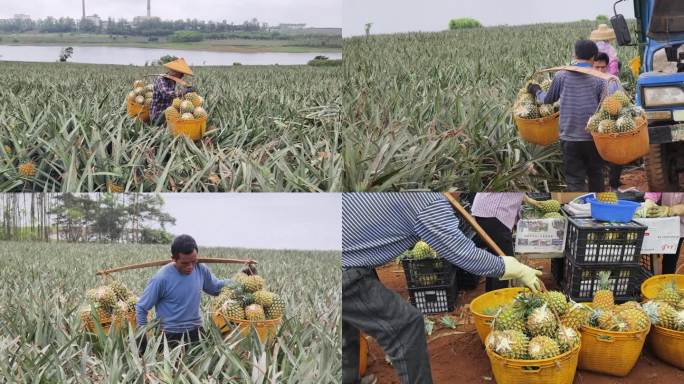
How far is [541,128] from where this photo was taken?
12.2 feet

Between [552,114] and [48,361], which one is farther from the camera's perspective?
[552,114]

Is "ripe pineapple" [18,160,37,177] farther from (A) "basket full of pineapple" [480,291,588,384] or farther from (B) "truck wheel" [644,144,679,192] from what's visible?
(B) "truck wheel" [644,144,679,192]

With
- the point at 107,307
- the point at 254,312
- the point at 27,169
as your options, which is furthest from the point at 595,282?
the point at 27,169

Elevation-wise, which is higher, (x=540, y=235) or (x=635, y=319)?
(x=540, y=235)

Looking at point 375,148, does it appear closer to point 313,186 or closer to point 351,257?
point 313,186

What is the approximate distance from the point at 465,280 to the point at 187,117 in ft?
7.11

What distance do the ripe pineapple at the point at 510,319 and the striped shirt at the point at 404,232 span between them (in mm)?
398

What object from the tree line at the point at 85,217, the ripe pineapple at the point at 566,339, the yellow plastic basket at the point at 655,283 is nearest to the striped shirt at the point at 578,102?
the yellow plastic basket at the point at 655,283

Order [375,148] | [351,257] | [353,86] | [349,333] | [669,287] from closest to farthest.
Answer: [351,257] < [349,333] < [669,287] < [375,148] < [353,86]

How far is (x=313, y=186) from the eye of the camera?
3.16 meters

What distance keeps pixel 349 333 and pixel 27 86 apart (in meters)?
5.32

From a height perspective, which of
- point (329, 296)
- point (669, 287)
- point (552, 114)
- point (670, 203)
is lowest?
point (329, 296)

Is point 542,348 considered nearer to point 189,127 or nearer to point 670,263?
point 670,263

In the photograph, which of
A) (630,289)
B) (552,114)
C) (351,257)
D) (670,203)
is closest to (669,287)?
(630,289)
